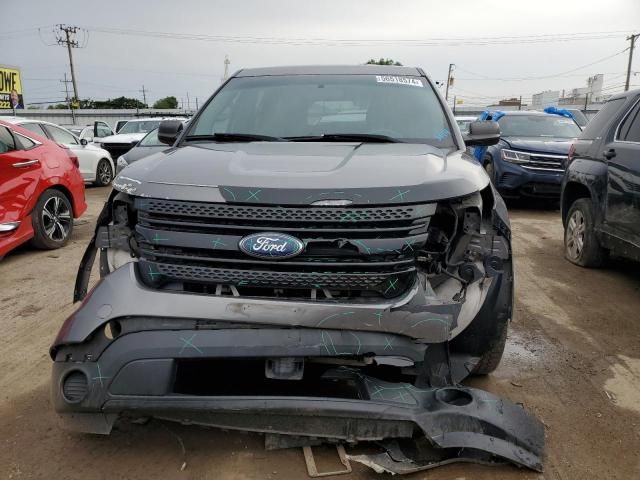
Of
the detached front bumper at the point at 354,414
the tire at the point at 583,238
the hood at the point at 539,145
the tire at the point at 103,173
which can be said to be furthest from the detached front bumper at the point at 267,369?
the tire at the point at 103,173

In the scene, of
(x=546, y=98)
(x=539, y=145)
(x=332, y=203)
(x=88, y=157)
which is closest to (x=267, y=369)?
(x=332, y=203)

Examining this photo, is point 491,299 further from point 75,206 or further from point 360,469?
point 75,206

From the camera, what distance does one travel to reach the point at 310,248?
225cm

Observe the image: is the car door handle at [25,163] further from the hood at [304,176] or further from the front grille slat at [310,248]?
the front grille slat at [310,248]

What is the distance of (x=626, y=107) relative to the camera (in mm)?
5297

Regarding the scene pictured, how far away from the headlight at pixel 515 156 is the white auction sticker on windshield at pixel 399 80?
6.10 metres

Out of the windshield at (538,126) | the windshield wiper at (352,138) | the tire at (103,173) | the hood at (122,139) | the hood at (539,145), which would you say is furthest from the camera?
the hood at (122,139)

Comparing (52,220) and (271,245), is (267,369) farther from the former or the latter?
(52,220)

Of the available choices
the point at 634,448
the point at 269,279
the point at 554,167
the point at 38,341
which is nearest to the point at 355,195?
the point at 269,279

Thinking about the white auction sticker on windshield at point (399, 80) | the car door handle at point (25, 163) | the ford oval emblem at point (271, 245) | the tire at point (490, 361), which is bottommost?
the tire at point (490, 361)

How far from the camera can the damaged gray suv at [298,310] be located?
2193mm

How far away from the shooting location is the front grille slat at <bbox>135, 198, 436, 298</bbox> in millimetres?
2244

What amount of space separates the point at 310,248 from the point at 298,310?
0.26 meters

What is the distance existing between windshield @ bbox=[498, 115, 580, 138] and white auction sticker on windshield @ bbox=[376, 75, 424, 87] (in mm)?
7034
